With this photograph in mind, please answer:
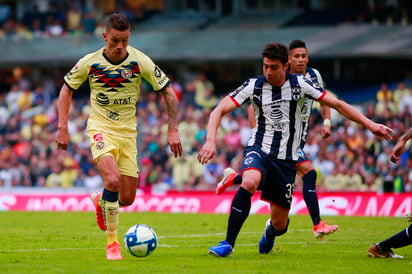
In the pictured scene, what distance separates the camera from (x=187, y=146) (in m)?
27.6

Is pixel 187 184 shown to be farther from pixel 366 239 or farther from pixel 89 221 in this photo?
pixel 366 239

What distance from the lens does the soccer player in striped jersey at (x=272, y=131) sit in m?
10.3

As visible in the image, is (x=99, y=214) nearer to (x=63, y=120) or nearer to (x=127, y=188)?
(x=127, y=188)

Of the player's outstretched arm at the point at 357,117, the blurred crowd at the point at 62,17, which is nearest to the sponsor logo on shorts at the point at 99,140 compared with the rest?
the player's outstretched arm at the point at 357,117

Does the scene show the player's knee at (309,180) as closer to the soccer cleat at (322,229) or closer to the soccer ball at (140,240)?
the soccer cleat at (322,229)

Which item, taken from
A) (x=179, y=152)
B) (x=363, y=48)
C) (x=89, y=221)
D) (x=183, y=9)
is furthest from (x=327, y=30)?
(x=179, y=152)

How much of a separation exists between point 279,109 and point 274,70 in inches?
20.6

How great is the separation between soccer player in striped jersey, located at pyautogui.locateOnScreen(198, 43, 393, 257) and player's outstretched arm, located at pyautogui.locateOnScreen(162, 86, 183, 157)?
2.32 feet

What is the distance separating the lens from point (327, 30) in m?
32.8

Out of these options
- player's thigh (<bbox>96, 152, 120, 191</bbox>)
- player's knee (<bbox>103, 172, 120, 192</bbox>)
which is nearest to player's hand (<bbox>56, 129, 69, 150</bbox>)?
player's thigh (<bbox>96, 152, 120, 191</bbox>)

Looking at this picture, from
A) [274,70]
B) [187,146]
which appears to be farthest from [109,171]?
Result: [187,146]

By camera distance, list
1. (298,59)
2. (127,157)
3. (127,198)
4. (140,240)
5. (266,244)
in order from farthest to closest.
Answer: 1. (298,59)
2. (127,198)
3. (266,244)
4. (127,157)
5. (140,240)

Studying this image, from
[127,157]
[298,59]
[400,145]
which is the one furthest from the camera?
[298,59]

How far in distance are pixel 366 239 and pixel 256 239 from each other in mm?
1603
